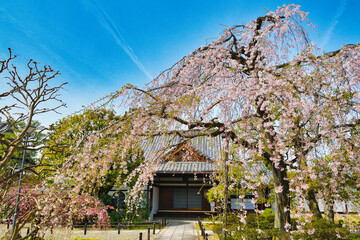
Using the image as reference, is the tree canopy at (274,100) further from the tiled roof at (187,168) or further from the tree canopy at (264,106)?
the tiled roof at (187,168)

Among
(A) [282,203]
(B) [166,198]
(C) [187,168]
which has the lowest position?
(B) [166,198]

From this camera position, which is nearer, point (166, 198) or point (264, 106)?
point (264, 106)

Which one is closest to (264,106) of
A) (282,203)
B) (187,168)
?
(282,203)

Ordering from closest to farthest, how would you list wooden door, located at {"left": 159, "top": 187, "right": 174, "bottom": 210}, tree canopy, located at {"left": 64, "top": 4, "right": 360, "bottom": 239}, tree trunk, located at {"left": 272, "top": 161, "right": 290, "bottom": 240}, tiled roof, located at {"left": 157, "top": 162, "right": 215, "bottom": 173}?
tree canopy, located at {"left": 64, "top": 4, "right": 360, "bottom": 239} → tree trunk, located at {"left": 272, "top": 161, "right": 290, "bottom": 240} → tiled roof, located at {"left": 157, "top": 162, "right": 215, "bottom": 173} → wooden door, located at {"left": 159, "top": 187, "right": 174, "bottom": 210}

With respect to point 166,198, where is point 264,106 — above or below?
above

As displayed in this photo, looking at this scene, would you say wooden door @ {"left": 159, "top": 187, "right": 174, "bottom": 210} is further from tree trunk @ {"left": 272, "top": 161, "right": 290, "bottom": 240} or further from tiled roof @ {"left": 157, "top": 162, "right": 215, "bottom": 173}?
tree trunk @ {"left": 272, "top": 161, "right": 290, "bottom": 240}

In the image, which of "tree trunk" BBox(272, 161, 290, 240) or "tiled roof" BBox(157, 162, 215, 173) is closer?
"tree trunk" BBox(272, 161, 290, 240)

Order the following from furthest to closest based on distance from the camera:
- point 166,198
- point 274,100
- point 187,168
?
point 166,198
point 187,168
point 274,100

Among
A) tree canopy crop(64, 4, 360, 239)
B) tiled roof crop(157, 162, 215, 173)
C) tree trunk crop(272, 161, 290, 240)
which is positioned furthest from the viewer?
tiled roof crop(157, 162, 215, 173)


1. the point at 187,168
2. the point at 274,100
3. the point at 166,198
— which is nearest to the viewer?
the point at 274,100

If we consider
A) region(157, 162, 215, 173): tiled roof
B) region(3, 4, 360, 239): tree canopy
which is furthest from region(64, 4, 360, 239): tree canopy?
region(157, 162, 215, 173): tiled roof

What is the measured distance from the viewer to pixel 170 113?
4895mm

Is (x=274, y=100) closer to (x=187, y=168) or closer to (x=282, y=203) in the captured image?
(x=282, y=203)

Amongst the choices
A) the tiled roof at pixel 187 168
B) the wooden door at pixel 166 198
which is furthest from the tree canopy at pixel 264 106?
the wooden door at pixel 166 198
